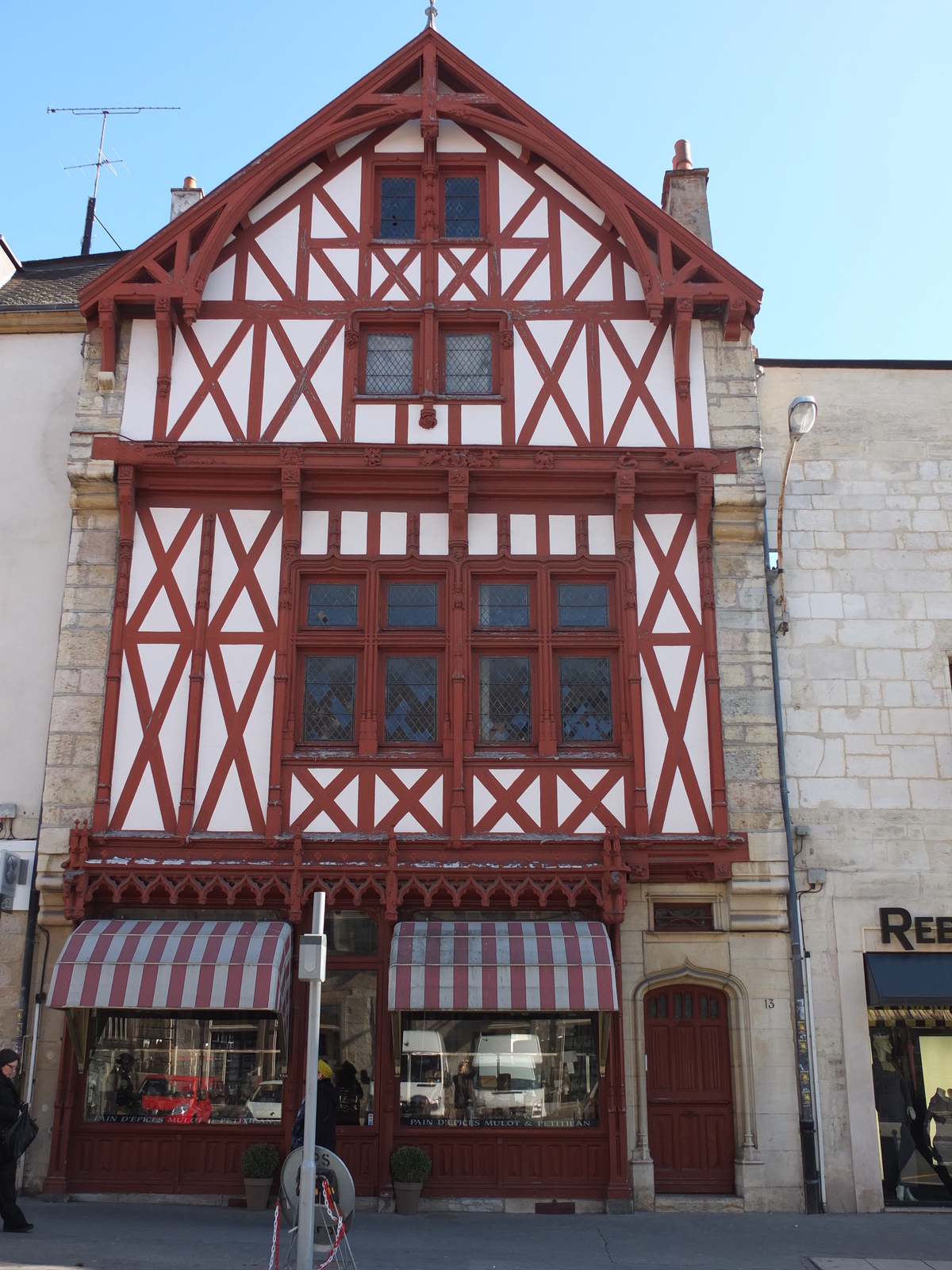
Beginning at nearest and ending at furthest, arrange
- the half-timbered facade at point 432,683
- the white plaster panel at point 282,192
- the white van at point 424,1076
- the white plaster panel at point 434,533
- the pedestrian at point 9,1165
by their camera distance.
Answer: the pedestrian at point 9,1165 → the half-timbered facade at point 432,683 → the white van at point 424,1076 → the white plaster panel at point 434,533 → the white plaster panel at point 282,192

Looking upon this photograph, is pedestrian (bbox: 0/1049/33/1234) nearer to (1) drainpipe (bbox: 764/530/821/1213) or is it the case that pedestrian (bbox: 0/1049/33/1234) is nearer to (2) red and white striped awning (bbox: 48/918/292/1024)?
(2) red and white striped awning (bbox: 48/918/292/1024)

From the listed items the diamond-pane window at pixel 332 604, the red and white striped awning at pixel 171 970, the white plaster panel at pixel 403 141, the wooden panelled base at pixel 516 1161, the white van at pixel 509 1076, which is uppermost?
the white plaster panel at pixel 403 141

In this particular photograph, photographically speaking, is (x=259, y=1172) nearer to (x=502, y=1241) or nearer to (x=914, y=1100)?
(x=502, y=1241)

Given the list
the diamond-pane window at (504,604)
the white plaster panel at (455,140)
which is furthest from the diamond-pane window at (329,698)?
the white plaster panel at (455,140)

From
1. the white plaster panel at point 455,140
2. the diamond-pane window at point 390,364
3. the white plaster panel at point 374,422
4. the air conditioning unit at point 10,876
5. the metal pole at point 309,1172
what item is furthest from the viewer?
the white plaster panel at point 455,140

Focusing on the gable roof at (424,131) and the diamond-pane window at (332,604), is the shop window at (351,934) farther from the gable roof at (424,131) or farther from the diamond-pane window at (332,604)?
the gable roof at (424,131)

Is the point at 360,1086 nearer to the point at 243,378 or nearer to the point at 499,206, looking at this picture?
the point at 243,378

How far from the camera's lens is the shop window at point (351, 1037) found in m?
13.0

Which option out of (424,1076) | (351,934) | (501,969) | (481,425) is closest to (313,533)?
(481,425)

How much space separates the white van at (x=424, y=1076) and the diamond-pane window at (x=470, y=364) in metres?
7.67

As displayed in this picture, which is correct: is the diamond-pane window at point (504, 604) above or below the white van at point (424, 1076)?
above

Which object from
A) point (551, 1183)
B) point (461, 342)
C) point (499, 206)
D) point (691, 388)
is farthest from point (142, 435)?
point (551, 1183)

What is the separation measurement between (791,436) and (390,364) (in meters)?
5.04

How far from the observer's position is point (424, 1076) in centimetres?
1306
